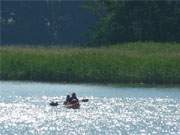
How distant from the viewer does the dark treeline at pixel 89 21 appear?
140 ft

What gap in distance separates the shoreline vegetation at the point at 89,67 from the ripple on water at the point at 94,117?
15.6 ft

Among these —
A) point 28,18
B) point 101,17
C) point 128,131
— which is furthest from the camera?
point 28,18

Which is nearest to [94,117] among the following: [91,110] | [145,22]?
[91,110]

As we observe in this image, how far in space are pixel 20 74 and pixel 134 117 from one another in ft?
31.3

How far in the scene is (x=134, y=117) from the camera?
68.1 ft

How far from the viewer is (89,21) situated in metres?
56.5

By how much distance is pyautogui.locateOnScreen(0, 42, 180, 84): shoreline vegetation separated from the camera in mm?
29375

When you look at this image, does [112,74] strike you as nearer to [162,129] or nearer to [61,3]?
[162,129]

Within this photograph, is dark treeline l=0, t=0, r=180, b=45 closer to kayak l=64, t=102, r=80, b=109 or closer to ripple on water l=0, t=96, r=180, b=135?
ripple on water l=0, t=96, r=180, b=135

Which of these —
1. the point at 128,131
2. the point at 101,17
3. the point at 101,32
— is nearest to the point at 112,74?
the point at 128,131

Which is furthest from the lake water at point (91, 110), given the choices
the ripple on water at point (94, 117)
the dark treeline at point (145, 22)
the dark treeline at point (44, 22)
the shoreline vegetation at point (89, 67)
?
the dark treeline at point (44, 22)

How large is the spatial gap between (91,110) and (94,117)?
1.30m

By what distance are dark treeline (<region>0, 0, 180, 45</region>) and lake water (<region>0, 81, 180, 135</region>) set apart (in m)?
14.9

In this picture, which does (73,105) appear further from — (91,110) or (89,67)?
(89,67)
